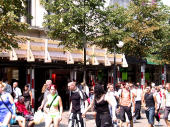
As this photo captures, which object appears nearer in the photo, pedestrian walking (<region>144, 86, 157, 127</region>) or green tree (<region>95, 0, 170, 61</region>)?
pedestrian walking (<region>144, 86, 157, 127</region>)

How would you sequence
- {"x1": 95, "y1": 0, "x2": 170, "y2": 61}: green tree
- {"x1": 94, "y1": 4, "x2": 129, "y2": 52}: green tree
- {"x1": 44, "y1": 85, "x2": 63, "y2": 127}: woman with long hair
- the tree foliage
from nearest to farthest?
{"x1": 44, "y1": 85, "x2": 63, "y2": 127}: woman with long hair < the tree foliage < {"x1": 94, "y1": 4, "x2": 129, "y2": 52}: green tree < {"x1": 95, "y1": 0, "x2": 170, "y2": 61}: green tree

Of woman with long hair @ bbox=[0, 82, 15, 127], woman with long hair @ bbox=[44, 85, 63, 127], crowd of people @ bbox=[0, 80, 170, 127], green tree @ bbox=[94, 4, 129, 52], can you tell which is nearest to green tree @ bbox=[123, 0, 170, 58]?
green tree @ bbox=[94, 4, 129, 52]

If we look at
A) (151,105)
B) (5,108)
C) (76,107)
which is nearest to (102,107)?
(76,107)

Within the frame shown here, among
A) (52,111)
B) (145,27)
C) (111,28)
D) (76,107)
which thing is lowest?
(52,111)

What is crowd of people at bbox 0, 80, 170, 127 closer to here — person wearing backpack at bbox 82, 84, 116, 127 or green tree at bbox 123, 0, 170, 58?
person wearing backpack at bbox 82, 84, 116, 127

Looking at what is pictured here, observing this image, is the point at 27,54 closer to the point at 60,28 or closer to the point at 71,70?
the point at 60,28

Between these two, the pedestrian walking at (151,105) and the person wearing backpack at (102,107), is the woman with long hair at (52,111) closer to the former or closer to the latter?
the person wearing backpack at (102,107)

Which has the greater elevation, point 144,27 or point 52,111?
point 144,27

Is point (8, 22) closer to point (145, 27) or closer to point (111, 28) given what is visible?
point (111, 28)

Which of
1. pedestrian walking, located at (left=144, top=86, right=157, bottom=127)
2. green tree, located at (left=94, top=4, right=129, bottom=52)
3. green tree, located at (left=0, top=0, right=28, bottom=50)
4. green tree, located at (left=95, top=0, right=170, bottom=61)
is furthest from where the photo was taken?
green tree, located at (left=95, top=0, right=170, bottom=61)

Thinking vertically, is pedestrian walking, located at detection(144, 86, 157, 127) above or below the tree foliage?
below

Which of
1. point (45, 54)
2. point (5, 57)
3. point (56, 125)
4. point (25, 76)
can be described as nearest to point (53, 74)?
point (25, 76)

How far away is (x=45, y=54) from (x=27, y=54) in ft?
4.48

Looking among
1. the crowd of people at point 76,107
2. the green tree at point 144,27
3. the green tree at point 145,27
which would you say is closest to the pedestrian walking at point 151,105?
the crowd of people at point 76,107
